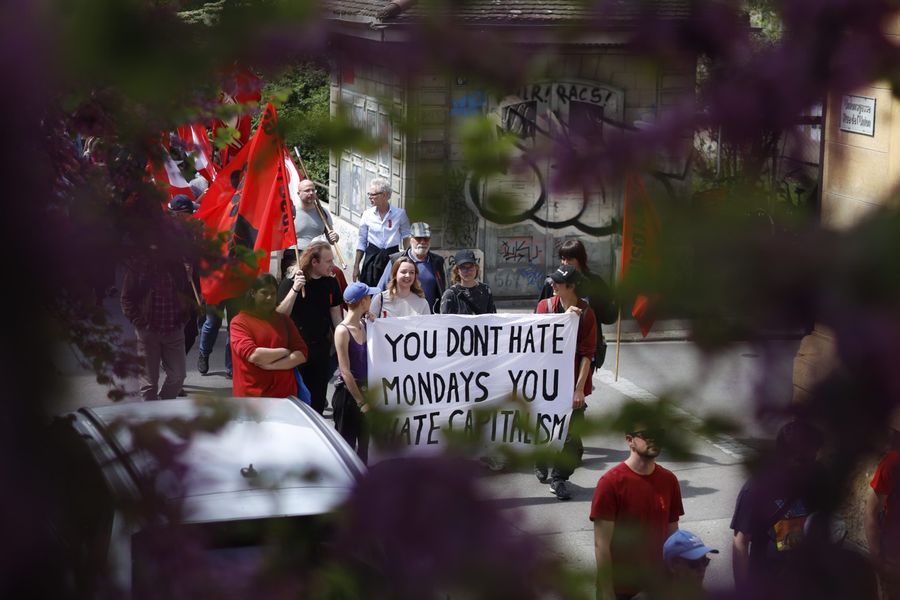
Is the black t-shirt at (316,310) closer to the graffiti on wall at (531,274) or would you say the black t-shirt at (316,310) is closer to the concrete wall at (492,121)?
the concrete wall at (492,121)

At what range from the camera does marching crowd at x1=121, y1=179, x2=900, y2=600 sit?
52.4 inches

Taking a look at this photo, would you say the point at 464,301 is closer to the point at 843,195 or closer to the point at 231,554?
the point at 843,195

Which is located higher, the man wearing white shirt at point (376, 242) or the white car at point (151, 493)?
the white car at point (151, 493)

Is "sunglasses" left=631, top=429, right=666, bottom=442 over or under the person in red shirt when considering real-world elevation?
over

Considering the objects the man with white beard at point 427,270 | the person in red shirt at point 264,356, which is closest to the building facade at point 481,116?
the person in red shirt at point 264,356

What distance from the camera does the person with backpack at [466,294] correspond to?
8.38m

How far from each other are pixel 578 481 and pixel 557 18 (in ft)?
23.7

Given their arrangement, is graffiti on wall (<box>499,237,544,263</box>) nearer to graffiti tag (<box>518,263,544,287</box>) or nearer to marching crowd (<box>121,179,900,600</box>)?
graffiti tag (<box>518,263,544,287</box>)

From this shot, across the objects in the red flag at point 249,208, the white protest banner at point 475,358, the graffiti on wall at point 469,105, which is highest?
the graffiti on wall at point 469,105

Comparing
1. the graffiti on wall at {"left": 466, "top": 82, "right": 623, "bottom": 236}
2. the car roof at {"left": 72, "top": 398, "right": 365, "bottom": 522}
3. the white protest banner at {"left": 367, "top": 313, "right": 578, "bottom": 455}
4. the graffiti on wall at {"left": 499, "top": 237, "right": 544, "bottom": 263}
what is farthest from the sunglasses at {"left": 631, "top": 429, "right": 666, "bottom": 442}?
the graffiti on wall at {"left": 499, "top": 237, "right": 544, "bottom": 263}

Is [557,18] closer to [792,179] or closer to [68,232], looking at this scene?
[792,179]

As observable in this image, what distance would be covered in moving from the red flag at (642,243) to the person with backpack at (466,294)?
688 centimetres

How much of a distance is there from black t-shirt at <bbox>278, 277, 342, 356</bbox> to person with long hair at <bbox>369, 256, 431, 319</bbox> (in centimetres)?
34

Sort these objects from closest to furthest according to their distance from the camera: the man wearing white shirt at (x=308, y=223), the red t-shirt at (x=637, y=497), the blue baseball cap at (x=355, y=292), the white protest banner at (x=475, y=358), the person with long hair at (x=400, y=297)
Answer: the red t-shirt at (x=637, y=497) → the blue baseball cap at (x=355, y=292) → the white protest banner at (x=475, y=358) → the person with long hair at (x=400, y=297) → the man wearing white shirt at (x=308, y=223)
